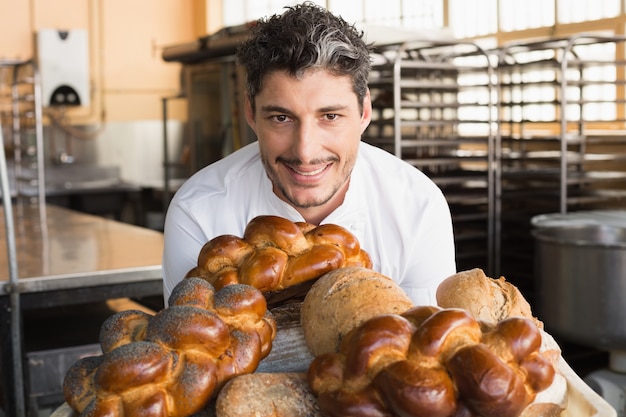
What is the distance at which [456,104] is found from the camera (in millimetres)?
4387

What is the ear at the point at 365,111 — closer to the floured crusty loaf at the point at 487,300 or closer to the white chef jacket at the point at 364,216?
the white chef jacket at the point at 364,216

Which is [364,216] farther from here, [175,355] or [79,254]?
[79,254]

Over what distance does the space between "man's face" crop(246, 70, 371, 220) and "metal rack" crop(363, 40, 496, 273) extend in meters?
2.76

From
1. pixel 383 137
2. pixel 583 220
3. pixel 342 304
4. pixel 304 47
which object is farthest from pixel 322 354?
pixel 383 137

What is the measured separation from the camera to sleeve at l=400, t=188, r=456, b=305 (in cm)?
158

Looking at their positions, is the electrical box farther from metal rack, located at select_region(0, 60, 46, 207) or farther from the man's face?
the man's face

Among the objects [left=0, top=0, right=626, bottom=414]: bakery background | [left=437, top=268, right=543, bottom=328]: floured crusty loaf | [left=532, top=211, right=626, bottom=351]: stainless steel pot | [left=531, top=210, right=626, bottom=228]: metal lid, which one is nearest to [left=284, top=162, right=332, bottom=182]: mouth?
[left=437, top=268, right=543, bottom=328]: floured crusty loaf

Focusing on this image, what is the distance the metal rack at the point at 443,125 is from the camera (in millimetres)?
4211

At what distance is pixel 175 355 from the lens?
0.77 meters

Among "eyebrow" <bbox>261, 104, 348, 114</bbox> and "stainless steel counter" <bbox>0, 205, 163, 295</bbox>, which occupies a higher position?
"eyebrow" <bbox>261, 104, 348, 114</bbox>

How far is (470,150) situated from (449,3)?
1.23 m

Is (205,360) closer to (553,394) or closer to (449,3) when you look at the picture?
(553,394)

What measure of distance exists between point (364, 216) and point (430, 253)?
16 centimetres

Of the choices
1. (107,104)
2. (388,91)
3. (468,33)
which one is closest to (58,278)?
(388,91)
